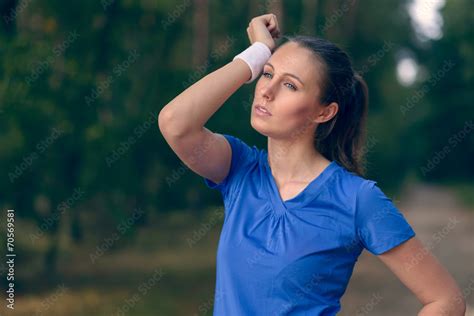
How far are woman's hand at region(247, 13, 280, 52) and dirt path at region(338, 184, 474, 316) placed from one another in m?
6.90

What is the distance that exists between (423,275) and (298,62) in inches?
30.4

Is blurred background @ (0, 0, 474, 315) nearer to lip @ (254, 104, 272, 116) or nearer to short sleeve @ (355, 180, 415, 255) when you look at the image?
lip @ (254, 104, 272, 116)

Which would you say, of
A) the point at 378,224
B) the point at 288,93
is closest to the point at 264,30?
the point at 288,93

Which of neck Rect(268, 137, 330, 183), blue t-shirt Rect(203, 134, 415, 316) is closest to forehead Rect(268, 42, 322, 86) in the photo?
neck Rect(268, 137, 330, 183)

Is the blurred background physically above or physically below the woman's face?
below

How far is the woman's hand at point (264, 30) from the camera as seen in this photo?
280 centimetres

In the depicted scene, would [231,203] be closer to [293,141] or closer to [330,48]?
[293,141]

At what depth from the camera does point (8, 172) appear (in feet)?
27.6

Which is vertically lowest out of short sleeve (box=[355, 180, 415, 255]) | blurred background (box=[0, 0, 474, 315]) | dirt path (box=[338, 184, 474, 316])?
dirt path (box=[338, 184, 474, 316])

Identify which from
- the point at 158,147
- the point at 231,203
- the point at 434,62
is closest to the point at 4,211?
the point at 158,147

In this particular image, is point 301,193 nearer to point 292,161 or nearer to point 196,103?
point 292,161

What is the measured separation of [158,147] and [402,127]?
16.3m

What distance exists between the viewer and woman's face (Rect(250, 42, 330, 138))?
2570 mm

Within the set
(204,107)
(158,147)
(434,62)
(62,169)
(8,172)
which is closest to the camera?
(204,107)
